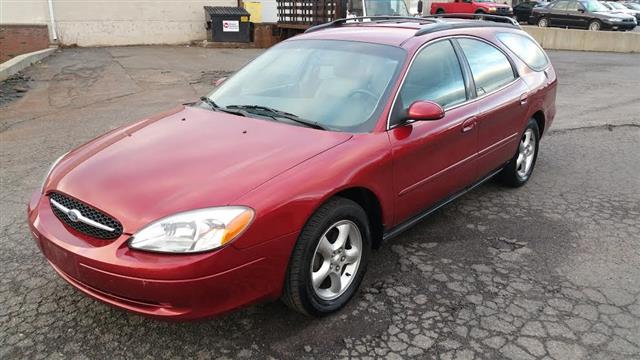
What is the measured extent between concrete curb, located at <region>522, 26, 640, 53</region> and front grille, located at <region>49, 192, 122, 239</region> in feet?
64.6

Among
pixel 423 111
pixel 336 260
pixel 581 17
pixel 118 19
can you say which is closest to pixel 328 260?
pixel 336 260

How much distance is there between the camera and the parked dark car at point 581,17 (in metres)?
24.6

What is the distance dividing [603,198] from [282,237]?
3646 mm

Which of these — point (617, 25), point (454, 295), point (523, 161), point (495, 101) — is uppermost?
point (495, 101)

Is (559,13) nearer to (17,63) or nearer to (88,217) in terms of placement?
(17,63)

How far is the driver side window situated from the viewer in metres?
3.64

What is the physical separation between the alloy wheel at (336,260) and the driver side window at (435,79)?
92cm

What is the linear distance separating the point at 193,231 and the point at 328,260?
0.87 meters

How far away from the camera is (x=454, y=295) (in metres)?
3.35

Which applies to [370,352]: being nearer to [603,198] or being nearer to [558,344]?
[558,344]

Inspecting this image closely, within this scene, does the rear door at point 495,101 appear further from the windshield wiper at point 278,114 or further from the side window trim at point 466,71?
the windshield wiper at point 278,114

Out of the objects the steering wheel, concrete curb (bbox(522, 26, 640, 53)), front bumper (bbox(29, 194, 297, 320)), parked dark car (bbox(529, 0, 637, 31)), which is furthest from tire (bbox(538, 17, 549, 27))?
front bumper (bbox(29, 194, 297, 320))

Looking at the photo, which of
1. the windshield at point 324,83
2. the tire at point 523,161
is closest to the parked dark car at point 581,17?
the tire at point 523,161

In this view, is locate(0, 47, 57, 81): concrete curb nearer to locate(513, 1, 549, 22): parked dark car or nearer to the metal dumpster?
the metal dumpster
